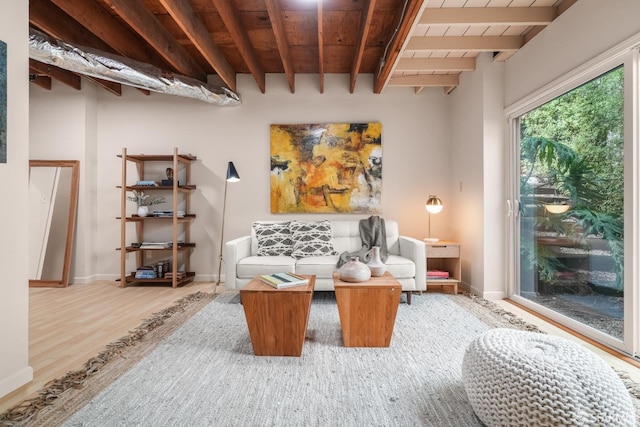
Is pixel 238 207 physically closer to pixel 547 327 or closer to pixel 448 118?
pixel 448 118

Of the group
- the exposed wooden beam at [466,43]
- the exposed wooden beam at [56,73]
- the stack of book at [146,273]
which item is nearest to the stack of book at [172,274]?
the stack of book at [146,273]

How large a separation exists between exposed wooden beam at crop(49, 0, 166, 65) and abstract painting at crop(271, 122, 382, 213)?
1.73 meters

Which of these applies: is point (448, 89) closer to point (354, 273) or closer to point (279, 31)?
point (279, 31)

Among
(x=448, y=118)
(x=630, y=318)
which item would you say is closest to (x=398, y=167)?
(x=448, y=118)

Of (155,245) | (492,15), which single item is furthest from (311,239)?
(492,15)

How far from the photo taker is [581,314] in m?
2.68

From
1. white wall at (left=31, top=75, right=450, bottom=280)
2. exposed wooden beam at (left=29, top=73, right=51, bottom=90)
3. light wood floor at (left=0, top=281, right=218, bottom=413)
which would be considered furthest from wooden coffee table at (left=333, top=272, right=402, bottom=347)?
exposed wooden beam at (left=29, top=73, right=51, bottom=90)

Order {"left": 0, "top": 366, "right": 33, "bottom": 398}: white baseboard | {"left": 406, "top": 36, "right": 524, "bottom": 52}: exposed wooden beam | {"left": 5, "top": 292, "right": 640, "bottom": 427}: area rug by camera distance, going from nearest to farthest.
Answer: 1. {"left": 5, "top": 292, "right": 640, "bottom": 427}: area rug
2. {"left": 0, "top": 366, "right": 33, "bottom": 398}: white baseboard
3. {"left": 406, "top": 36, "right": 524, "bottom": 52}: exposed wooden beam

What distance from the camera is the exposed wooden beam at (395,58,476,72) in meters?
3.80

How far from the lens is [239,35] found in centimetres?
320

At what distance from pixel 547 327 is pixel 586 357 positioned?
160 cm

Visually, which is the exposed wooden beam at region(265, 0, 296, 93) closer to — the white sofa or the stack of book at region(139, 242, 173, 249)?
the white sofa

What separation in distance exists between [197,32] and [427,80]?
268cm

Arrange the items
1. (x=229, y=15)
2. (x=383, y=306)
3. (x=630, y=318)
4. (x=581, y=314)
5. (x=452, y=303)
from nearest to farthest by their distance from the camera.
Answer: (x=630, y=318)
(x=383, y=306)
(x=581, y=314)
(x=229, y=15)
(x=452, y=303)
